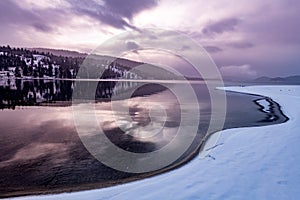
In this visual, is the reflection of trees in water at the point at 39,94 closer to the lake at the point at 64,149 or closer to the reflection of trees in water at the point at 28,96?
the reflection of trees in water at the point at 28,96

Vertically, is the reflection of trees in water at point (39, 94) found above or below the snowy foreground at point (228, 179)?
above

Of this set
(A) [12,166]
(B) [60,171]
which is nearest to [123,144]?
(B) [60,171]

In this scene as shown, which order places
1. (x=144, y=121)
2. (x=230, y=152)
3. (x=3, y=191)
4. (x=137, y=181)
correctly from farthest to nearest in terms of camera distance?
(x=144, y=121) → (x=230, y=152) → (x=137, y=181) → (x=3, y=191)

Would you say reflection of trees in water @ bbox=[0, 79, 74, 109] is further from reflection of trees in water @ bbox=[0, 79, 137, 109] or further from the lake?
the lake

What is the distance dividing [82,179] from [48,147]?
362 centimetres

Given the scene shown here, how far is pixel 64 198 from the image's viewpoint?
579 centimetres

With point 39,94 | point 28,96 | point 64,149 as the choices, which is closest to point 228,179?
point 64,149

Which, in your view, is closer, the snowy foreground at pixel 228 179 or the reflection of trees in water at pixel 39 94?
the snowy foreground at pixel 228 179

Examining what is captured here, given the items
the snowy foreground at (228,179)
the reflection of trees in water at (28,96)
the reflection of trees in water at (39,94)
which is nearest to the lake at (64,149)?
the snowy foreground at (228,179)

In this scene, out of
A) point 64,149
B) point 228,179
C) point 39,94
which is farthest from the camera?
point 39,94

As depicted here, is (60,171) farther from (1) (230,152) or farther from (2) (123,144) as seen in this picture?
(1) (230,152)

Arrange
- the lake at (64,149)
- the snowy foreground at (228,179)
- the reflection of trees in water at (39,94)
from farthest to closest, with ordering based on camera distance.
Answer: the reflection of trees in water at (39,94), the lake at (64,149), the snowy foreground at (228,179)

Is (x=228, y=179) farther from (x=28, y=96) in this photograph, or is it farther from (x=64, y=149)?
(x=28, y=96)

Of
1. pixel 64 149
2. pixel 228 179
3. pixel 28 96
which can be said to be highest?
pixel 28 96
